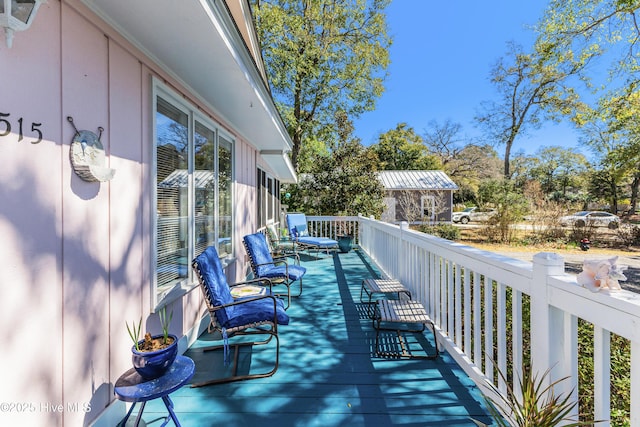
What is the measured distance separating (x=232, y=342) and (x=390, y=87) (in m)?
16.9

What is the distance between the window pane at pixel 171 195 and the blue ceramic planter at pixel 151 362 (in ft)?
3.04

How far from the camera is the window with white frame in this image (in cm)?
252

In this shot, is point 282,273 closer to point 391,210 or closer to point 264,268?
point 264,268

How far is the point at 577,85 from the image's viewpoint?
17.7m

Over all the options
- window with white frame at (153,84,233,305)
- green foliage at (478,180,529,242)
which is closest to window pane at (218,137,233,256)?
window with white frame at (153,84,233,305)

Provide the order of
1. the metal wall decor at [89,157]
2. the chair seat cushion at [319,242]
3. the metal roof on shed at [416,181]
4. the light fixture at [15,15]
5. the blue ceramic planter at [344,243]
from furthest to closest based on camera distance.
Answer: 1. the metal roof on shed at [416,181]
2. the blue ceramic planter at [344,243]
3. the chair seat cushion at [319,242]
4. the metal wall decor at [89,157]
5. the light fixture at [15,15]

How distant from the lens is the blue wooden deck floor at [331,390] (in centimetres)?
196

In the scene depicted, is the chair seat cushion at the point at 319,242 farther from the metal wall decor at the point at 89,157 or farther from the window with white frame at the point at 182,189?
the metal wall decor at the point at 89,157

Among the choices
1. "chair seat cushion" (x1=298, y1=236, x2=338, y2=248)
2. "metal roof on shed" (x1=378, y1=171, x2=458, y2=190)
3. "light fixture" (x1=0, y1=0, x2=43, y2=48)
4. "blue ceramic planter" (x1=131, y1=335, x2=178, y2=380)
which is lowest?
"blue ceramic planter" (x1=131, y1=335, x2=178, y2=380)

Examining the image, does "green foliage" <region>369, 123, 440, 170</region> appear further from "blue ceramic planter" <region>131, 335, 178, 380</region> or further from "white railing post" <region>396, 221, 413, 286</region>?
"blue ceramic planter" <region>131, 335, 178, 380</region>

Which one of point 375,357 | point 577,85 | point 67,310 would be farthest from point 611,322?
point 577,85

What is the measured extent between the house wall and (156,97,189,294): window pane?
0.83 feet

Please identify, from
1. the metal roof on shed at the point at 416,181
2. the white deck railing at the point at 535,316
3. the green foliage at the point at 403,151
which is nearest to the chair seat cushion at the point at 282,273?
the white deck railing at the point at 535,316

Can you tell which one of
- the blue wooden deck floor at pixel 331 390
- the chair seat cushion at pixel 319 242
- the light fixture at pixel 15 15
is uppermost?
the light fixture at pixel 15 15
